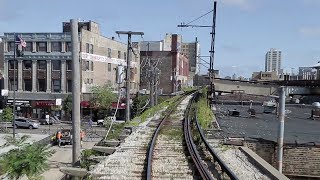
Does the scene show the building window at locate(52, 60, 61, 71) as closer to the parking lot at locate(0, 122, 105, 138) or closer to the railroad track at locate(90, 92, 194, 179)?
the parking lot at locate(0, 122, 105, 138)

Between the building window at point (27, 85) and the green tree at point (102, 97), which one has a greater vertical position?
A: the building window at point (27, 85)

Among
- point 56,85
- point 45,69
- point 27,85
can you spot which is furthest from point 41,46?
point 27,85

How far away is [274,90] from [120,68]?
10593 mm

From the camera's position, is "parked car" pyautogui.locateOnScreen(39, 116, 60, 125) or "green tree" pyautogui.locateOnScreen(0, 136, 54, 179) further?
"parked car" pyautogui.locateOnScreen(39, 116, 60, 125)

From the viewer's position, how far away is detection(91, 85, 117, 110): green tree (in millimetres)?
55438

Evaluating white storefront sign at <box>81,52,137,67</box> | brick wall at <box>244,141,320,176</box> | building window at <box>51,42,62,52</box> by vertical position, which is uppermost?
building window at <box>51,42,62,52</box>

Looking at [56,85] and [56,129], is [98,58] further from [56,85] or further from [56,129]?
[56,129]

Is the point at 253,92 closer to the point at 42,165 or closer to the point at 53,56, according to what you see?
the point at 42,165

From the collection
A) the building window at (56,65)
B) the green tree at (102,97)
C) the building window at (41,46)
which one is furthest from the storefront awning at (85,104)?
the building window at (41,46)

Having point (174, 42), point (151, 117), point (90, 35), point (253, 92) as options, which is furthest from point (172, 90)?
point (253, 92)

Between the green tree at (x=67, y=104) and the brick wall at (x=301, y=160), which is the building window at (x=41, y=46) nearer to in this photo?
the green tree at (x=67, y=104)

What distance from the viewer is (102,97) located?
55125 mm

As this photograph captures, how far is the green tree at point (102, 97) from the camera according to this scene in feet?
182

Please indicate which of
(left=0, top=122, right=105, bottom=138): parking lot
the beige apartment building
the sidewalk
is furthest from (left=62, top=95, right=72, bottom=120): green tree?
the sidewalk
